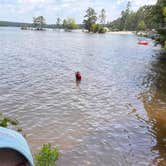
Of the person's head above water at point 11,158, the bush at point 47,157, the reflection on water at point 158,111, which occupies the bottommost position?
the reflection on water at point 158,111

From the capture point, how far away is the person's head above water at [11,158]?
134 cm

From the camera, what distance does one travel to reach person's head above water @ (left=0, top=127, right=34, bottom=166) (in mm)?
1334

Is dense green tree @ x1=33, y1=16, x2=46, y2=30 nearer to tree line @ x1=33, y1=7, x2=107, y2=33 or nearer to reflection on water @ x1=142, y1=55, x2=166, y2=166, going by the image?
tree line @ x1=33, y1=7, x2=107, y2=33

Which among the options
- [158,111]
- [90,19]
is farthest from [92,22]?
[158,111]

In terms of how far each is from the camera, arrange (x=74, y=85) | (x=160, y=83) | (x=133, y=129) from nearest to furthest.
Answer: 1. (x=133, y=129)
2. (x=74, y=85)
3. (x=160, y=83)

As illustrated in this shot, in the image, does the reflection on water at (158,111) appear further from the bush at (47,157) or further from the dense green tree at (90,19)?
the dense green tree at (90,19)

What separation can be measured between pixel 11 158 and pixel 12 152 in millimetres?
29

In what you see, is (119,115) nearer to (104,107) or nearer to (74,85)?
(104,107)

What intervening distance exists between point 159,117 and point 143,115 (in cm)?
86

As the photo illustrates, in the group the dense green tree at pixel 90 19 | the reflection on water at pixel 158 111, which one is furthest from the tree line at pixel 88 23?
the reflection on water at pixel 158 111

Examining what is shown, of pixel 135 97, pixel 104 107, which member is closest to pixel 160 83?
pixel 135 97

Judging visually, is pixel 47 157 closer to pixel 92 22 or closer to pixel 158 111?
pixel 158 111

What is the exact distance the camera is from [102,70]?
101 feet

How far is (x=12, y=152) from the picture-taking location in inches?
53.6
